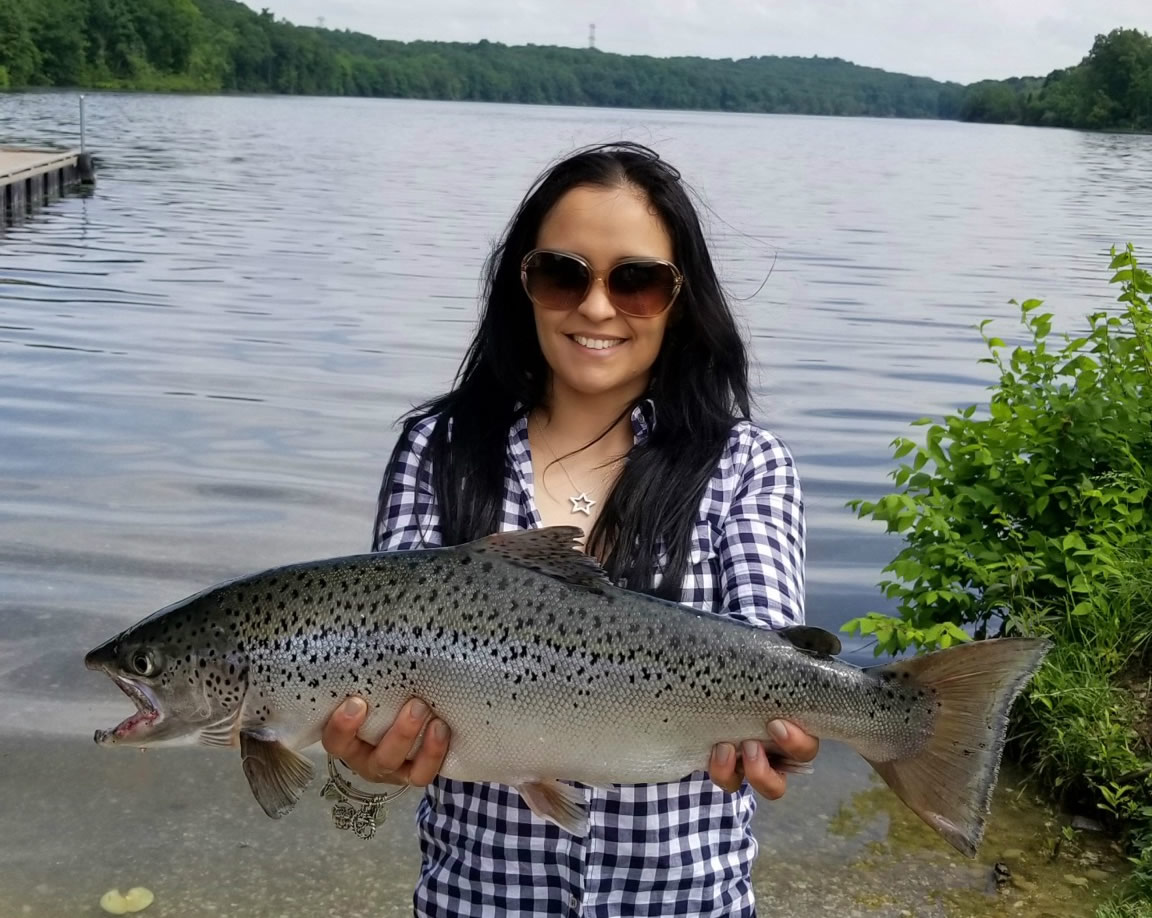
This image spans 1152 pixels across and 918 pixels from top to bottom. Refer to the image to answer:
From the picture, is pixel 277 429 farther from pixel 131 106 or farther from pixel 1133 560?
pixel 131 106

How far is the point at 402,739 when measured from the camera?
278 cm

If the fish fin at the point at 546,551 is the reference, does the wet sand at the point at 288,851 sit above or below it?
below

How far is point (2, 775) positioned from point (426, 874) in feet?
12.4

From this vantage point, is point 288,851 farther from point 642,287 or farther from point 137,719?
point 642,287

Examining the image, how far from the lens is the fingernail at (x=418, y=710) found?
2775mm

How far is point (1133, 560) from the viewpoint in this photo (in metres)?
5.70

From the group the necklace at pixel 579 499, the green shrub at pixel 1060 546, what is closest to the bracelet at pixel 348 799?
the necklace at pixel 579 499

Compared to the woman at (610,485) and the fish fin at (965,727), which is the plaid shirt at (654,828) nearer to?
the woman at (610,485)

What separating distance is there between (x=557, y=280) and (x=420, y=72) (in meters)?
196

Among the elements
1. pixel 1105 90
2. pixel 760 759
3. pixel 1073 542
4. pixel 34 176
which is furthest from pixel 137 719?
pixel 1105 90

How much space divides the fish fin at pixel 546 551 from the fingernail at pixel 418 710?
330 mm

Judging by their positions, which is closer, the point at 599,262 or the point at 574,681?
the point at 574,681

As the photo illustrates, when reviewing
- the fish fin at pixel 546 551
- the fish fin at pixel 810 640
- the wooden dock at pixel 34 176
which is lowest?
the wooden dock at pixel 34 176

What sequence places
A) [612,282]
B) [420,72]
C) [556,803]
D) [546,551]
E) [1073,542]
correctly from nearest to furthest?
[556,803] → [546,551] → [612,282] → [1073,542] → [420,72]
